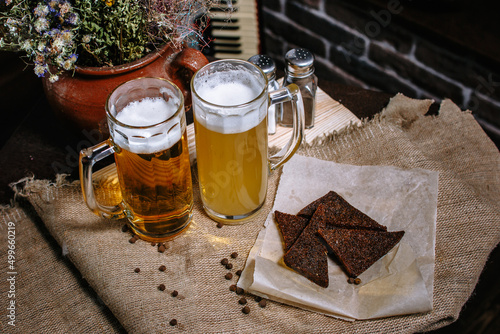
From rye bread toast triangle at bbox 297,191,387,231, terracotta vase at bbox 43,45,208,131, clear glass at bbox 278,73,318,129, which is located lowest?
rye bread toast triangle at bbox 297,191,387,231

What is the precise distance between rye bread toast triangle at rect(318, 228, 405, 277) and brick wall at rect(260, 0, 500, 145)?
1271mm

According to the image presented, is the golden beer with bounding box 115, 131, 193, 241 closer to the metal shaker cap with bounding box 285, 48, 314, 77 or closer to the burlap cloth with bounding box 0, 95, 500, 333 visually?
the burlap cloth with bounding box 0, 95, 500, 333

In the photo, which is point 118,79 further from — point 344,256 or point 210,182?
point 344,256

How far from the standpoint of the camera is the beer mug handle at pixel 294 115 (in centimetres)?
A: 122

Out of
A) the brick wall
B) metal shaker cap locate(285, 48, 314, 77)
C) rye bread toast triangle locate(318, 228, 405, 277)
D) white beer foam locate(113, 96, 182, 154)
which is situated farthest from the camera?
the brick wall

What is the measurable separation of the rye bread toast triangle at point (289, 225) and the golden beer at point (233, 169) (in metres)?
0.08

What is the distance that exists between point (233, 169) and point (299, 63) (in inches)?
19.1

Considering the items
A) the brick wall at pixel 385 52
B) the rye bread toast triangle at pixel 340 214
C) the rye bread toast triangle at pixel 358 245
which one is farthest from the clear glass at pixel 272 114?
the brick wall at pixel 385 52

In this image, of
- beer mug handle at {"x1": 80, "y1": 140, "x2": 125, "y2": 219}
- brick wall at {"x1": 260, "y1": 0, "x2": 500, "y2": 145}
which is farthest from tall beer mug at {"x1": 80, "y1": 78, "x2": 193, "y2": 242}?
brick wall at {"x1": 260, "y1": 0, "x2": 500, "y2": 145}

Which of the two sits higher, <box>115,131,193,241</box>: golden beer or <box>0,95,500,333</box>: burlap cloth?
<box>115,131,193,241</box>: golden beer

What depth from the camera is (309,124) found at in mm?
1669

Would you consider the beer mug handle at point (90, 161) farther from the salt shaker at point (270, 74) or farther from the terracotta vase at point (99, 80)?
the salt shaker at point (270, 74)

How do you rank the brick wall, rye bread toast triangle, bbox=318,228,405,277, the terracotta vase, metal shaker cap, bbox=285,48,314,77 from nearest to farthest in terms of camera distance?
rye bread toast triangle, bbox=318,228,405,277 → the terracotta vase → metal shaker cap, bbox=285,48,314,77 → the brick wall

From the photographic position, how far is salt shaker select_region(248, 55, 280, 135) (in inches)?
61.2
